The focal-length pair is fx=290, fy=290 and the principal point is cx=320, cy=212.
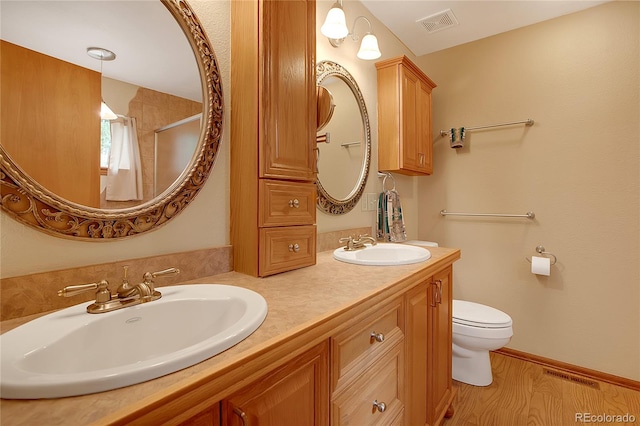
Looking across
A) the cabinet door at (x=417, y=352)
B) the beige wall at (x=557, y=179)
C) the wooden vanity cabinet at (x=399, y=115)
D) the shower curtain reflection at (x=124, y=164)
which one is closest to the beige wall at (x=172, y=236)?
the shower curtain reflection at (x=124, y=164)

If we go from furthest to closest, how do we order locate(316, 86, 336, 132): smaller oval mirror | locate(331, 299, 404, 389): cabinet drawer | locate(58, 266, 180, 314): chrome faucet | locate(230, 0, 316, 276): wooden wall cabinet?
1. locate(316, 86, 336, 132): smaller oval mirror
2. locate(230, 0, 316, 276): wooden wall cabinet
3. locate(331, 299, 404, 389): cabinet drawer
4. locate(58, 266, 180, 314): chrome faucet

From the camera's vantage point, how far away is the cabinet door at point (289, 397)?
1.69 feet

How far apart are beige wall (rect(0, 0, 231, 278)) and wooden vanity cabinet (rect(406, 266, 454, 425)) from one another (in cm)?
78

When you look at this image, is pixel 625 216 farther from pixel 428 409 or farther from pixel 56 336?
pixel 56 336

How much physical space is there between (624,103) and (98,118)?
285cm

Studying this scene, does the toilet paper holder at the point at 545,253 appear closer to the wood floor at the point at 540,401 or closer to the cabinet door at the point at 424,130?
the wood floor at the point at 540,401

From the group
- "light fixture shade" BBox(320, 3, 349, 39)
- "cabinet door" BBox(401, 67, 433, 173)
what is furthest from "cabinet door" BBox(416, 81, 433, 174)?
"light fixture shade" BBox(320, 3, 349, 39)

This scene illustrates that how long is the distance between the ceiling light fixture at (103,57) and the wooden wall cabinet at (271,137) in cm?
39

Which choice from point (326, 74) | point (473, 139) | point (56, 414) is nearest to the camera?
point (56, 414)

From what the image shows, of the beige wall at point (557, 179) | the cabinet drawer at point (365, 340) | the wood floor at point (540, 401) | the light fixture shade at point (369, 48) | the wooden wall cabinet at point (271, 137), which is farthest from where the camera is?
the beige wall at point (557, 179)

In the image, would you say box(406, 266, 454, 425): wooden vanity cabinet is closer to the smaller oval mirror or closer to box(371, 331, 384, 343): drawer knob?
box(371, 331, 384, 343): drawer knob

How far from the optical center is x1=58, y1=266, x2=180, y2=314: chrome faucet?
0.65 m

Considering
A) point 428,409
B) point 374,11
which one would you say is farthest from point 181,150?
point 374,11

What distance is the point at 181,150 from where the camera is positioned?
0.97m
